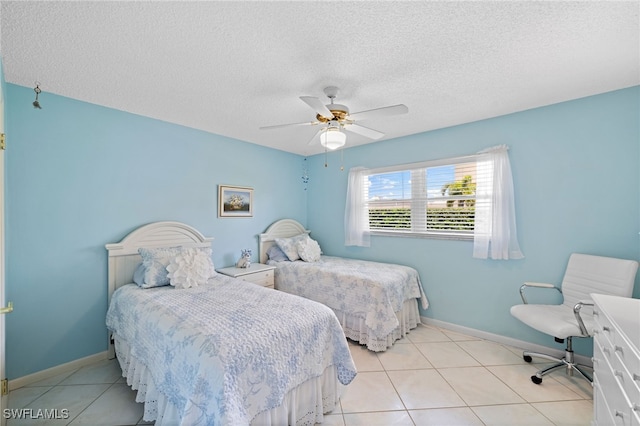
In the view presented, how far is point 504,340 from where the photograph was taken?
2.84m

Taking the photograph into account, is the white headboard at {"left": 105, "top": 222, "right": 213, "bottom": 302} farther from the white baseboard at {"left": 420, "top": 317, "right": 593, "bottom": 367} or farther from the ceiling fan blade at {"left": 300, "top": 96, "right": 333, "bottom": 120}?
the white baseboard at {"left": 420, "top": 317, "right": 593, "bottom": 367}

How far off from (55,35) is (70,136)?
113 centimetres

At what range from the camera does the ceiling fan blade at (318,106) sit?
5.96 ft

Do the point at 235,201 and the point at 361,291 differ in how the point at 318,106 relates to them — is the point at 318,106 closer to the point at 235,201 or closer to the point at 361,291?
the point at 361,291

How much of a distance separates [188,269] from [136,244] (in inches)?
27.0

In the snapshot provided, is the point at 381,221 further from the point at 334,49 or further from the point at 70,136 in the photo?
the point at 70,136

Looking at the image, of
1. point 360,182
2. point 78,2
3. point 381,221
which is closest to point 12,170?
point 78,2

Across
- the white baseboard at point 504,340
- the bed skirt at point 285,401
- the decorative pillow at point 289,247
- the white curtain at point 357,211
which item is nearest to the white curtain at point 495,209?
the white baseboard at point 504,340

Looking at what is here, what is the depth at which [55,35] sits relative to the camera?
1.56 metres

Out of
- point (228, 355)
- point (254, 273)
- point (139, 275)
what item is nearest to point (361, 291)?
point (254, 273)

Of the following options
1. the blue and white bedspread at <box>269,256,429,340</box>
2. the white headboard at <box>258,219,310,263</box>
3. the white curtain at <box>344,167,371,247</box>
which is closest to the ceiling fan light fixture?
the blue and white bedspread at <box>269,256,429,340</box>

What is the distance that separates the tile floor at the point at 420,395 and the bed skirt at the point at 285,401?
102 millimetres

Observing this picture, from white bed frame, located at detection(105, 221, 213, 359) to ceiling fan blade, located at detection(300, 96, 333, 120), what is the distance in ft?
6.88

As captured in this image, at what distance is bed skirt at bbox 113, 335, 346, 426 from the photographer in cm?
152
